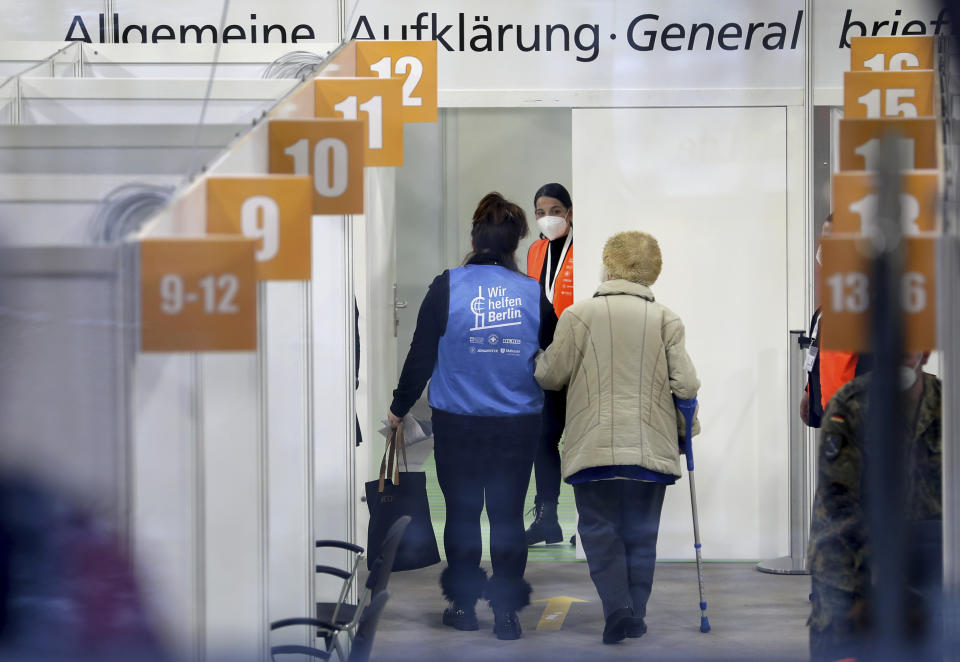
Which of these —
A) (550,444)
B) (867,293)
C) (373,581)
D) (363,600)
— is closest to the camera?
(867,293)

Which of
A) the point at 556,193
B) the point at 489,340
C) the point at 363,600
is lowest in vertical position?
the point at 363,600

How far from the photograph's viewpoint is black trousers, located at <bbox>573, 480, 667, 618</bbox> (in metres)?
3.64

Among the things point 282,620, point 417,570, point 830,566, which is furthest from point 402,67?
point 830,566

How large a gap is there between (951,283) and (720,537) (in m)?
3.62

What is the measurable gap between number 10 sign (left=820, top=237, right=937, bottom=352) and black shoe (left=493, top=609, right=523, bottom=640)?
2.54 m

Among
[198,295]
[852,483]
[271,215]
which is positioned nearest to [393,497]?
[271,215]

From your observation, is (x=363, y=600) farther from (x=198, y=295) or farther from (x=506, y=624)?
(x=198, y=295)

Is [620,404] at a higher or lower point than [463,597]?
higher

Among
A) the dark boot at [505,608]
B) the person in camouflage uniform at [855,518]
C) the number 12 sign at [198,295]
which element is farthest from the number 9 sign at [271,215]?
the dark boot at [505,608]

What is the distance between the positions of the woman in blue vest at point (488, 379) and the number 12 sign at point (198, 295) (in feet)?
7.30

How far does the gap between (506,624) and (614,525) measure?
45cm

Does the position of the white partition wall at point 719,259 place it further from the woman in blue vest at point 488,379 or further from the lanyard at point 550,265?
the woman in blue vest at point 488,379

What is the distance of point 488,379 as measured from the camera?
366 centimetres

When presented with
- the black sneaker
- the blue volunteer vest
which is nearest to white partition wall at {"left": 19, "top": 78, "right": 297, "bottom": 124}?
the blue volunteer vest
